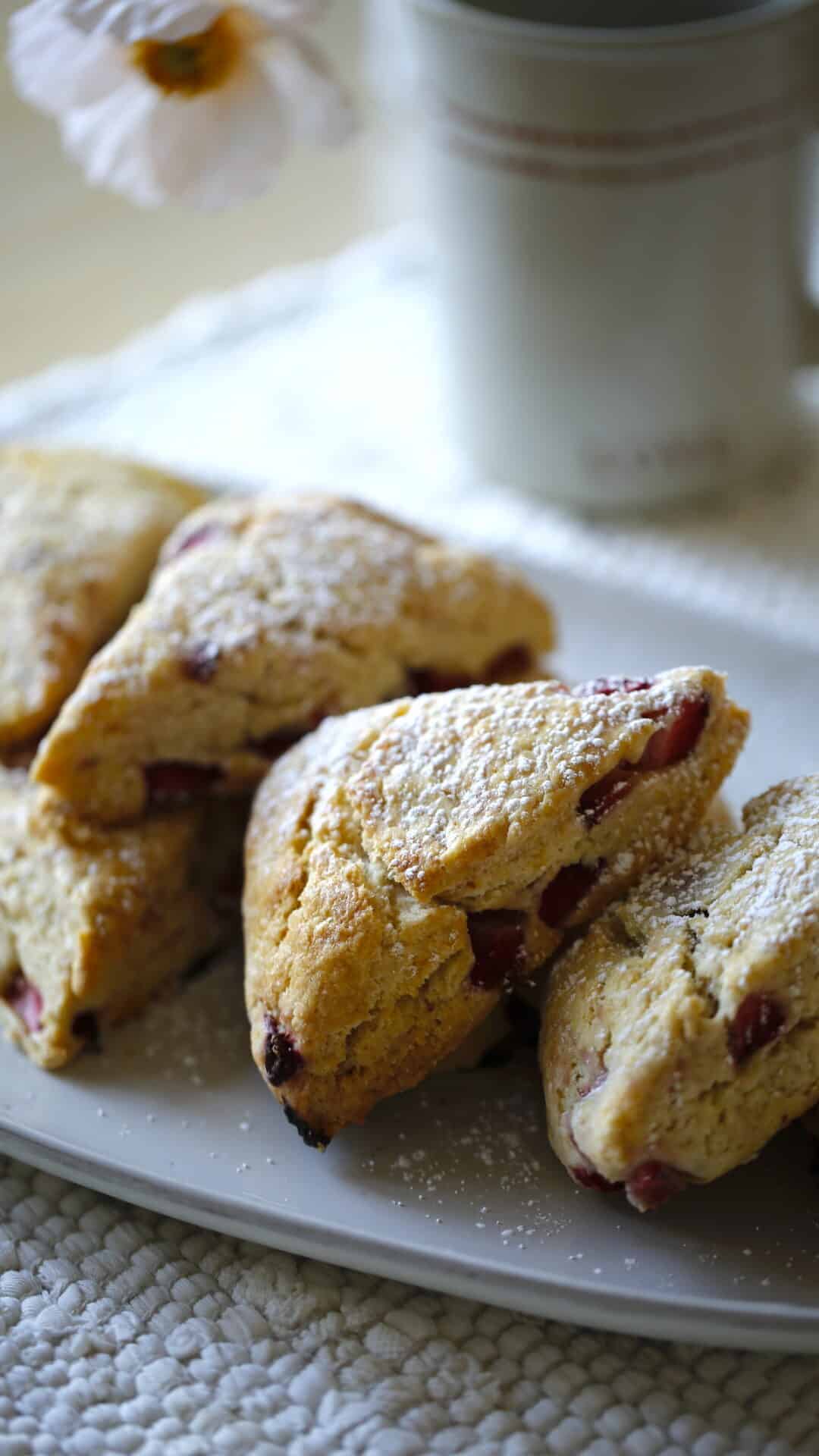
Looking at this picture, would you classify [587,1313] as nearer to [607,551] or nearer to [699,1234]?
[699,1234]

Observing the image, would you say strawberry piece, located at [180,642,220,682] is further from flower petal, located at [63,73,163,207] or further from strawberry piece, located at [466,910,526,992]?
flower petal, located at [63,73,163,207]

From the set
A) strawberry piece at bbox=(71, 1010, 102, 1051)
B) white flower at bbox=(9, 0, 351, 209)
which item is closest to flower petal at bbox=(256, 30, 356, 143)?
white flower at bbox=(9, 0, 351, 209)

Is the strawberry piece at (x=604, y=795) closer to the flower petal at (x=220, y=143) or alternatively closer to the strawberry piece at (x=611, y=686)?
the strawberry piece at (x=611, y=686)

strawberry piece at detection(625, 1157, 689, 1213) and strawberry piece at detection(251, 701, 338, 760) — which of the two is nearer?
strawberry piece at detection(625, 1157, 689, 1213)

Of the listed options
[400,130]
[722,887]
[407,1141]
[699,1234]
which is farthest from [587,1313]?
[400,130]

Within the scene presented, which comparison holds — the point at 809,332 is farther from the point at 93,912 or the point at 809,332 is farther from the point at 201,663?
the point at 93,912

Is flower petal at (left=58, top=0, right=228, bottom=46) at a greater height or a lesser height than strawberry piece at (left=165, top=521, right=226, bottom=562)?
greater

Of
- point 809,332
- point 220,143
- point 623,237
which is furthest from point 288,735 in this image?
point 809,332

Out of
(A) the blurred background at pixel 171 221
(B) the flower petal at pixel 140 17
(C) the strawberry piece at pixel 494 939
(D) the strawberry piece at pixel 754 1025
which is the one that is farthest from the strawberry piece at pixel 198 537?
(A) the blurred background at pixel 171 221
